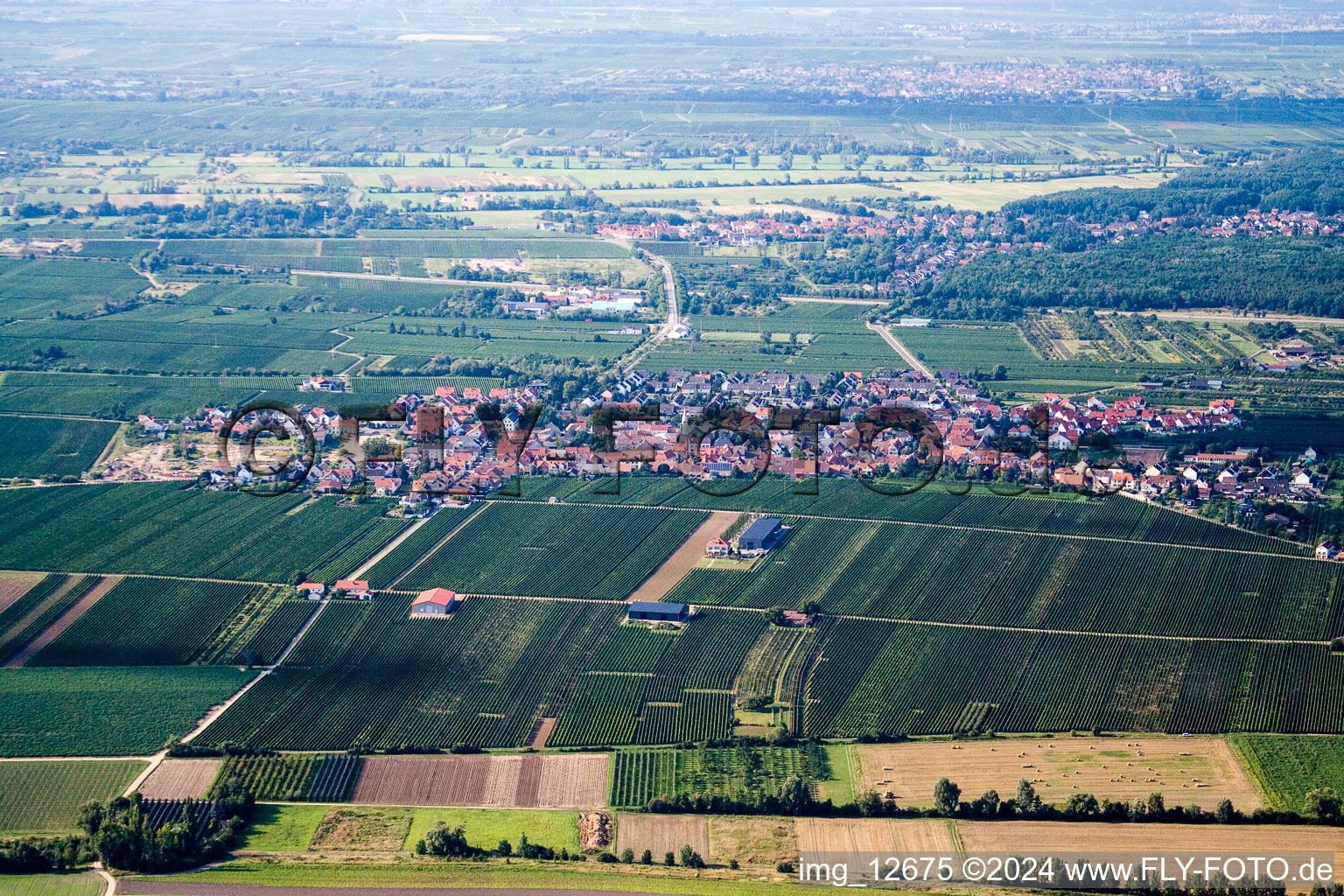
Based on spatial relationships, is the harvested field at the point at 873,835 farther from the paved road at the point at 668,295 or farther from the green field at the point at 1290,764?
the paved road at the point at 668,295

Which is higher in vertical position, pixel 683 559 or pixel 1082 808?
pixel 683 559

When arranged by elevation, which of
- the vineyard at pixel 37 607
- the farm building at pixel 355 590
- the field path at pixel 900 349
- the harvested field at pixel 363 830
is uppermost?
the vineyard at pixel 37 607

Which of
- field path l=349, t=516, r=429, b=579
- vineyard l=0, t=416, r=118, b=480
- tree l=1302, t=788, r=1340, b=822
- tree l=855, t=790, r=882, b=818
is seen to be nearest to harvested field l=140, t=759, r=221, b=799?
field path l=349, t=516, r=429, b=579

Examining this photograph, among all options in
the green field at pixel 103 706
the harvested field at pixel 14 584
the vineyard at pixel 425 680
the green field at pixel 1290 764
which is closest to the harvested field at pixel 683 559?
the vineyard at pixel 425 680

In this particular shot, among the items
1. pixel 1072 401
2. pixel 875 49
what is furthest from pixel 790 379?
pixel 875 49

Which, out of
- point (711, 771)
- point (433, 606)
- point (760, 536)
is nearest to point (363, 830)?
point (711, 771)

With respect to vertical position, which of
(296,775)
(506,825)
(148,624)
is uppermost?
(148,624)

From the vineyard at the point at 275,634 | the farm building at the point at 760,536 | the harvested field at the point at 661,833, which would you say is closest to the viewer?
the harvested field at the point at 661,833

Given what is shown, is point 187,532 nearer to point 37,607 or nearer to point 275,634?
point 37,607

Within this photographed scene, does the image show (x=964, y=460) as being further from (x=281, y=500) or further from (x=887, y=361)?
(x=281, y=500)
